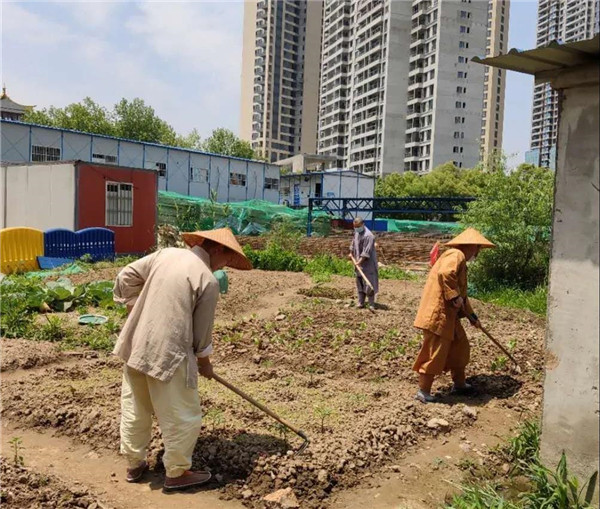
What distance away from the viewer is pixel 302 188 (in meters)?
44.6

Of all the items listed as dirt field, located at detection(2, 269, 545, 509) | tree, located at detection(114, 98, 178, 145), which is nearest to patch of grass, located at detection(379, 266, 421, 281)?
dirt field, located at detection(2, 269, 545, 509)

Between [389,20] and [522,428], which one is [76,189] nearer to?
[522,428]

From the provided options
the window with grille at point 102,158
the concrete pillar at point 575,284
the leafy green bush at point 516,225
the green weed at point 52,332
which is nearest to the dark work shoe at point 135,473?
the concrete pillar at point 575,284

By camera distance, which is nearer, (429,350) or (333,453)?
(333,453)

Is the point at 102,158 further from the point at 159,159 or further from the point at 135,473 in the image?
the point at 135,473

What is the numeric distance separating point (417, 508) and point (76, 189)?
14.5m

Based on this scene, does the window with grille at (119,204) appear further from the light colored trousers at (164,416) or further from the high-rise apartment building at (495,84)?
the high-rise apartment building at (495,84)

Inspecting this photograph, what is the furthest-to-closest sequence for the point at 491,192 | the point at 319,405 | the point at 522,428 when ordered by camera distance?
the point at 491,192
the point at 319,405
the point at 522,428

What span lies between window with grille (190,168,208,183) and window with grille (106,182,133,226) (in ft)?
53.7

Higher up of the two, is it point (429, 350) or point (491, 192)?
point (491, 192)

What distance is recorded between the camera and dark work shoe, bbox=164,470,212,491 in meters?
3.54

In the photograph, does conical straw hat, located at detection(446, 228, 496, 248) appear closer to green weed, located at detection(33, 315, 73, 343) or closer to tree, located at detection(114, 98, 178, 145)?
green weed, located at detection(33, 315, 73, 343)

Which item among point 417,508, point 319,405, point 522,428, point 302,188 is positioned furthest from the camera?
point 302,188

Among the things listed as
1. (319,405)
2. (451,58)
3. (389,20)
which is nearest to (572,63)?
(319,405)
